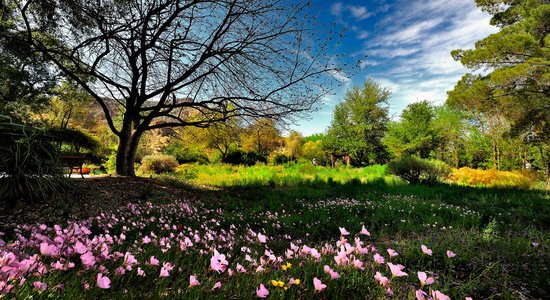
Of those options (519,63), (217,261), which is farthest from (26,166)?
(519,63)

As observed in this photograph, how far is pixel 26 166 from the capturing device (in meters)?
3.42

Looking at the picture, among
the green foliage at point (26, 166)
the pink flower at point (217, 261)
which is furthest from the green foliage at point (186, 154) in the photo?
the pink flower at point (217, 261)

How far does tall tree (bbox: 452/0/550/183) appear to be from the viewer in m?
11.9

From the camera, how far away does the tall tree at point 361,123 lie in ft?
92.8

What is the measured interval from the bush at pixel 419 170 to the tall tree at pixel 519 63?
5.17m

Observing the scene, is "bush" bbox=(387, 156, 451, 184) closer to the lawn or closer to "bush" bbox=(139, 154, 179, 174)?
the lawn

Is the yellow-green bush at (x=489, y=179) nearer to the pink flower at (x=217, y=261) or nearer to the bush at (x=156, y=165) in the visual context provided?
the pink flower at (x=217, y=261)

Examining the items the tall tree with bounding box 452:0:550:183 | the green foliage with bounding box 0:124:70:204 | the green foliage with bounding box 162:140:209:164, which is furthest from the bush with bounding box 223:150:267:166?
the green foliage with bounding box 0:124:70:204

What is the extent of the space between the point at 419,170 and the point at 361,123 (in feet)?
56.2

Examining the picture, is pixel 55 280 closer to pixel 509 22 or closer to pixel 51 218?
pixel 51 218

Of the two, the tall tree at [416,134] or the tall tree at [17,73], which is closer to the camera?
the tall tree at [17,73]

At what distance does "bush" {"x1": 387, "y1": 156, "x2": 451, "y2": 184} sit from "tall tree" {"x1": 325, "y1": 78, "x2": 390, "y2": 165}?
15.4 metres

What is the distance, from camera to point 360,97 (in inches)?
1139

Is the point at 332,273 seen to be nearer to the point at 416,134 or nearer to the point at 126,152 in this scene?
the point at 126,152
